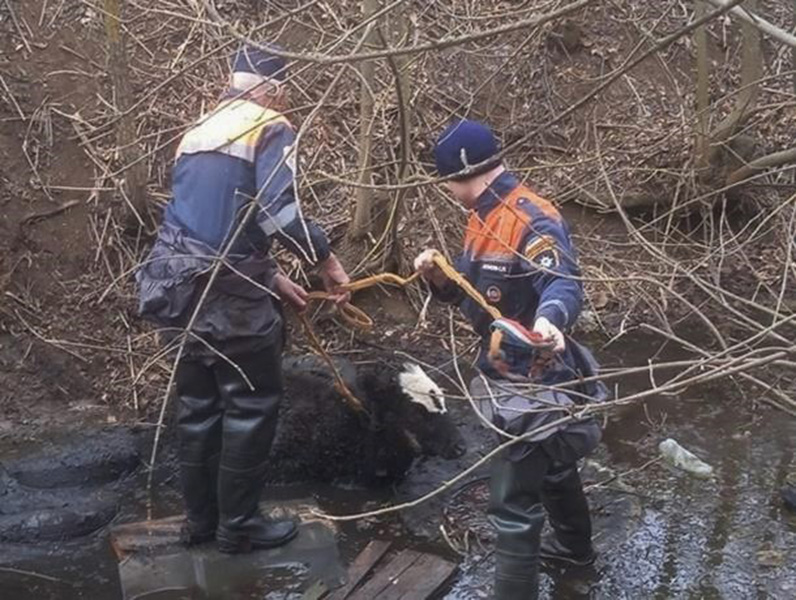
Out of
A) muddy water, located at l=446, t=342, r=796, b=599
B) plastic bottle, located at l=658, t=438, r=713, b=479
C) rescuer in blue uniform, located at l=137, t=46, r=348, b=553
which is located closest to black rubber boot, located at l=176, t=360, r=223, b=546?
rescuer in blue uniform, located at l=137, t=46, r=348, b=553

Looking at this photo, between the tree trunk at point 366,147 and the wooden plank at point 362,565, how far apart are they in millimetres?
1975

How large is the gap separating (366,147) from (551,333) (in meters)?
2.92

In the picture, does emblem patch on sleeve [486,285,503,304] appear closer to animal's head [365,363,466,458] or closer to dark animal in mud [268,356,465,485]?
dark animal in mud [268,356,465,485]

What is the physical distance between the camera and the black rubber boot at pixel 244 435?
16.3ft

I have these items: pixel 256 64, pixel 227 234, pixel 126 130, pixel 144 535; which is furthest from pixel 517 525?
pixel 126 130

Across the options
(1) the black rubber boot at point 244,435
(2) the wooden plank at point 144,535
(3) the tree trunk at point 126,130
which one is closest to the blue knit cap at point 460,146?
(1) the black rubber boot at point 244,435

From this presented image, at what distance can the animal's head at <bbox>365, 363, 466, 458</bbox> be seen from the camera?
6195 mm

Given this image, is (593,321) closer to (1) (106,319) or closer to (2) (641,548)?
(2) (641,548)

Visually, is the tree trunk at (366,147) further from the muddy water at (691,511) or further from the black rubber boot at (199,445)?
the muddy water at (691,511)

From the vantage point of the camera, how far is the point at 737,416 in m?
6.75

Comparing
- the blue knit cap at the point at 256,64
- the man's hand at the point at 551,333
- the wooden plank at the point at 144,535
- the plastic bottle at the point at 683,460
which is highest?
the blue knit cap at the point at 256,64

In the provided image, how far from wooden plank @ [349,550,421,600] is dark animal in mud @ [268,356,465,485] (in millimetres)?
821

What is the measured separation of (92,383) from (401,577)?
2610 millimetres

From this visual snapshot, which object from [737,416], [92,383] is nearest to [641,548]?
[737,416]
